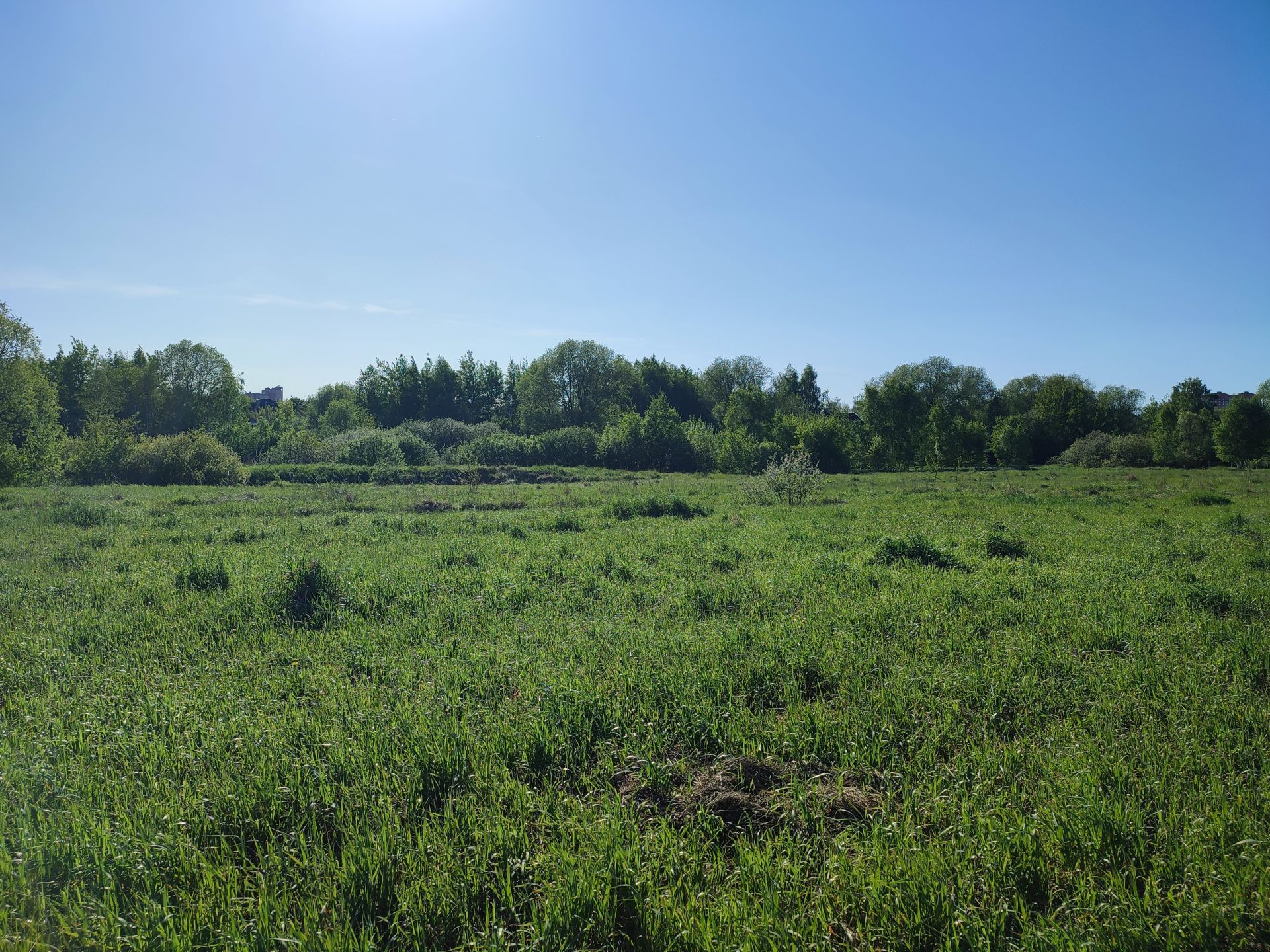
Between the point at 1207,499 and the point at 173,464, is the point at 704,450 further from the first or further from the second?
the point at 173,464

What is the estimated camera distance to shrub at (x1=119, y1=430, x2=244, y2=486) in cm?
3997

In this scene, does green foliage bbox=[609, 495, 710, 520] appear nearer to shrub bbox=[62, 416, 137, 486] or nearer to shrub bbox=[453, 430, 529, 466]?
shrub bbox=[453, 430, 529, 466]

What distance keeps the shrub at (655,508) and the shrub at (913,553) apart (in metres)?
9.23

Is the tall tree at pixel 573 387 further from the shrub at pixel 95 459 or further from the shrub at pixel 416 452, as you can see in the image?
the shrub at pixel 95 459

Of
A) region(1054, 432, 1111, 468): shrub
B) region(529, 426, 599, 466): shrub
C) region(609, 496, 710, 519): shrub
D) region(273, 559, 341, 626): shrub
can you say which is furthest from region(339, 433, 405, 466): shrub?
region(1054, 432, 1111, 468): shrub

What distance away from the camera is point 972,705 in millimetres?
5188

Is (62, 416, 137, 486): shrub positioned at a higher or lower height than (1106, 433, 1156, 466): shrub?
lower

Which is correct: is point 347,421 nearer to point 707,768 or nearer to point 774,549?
point 774,549

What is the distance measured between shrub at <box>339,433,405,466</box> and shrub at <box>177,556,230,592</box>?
45414 millimetres

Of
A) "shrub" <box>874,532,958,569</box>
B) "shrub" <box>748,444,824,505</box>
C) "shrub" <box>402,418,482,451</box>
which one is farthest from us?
"shrub" <box>402,418,482,451</box>

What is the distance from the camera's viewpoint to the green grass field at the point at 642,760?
2.95 meters

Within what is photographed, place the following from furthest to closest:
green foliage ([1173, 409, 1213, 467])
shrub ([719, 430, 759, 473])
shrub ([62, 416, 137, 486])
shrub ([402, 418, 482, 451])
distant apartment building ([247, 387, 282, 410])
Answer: distant apartment building ([247, 387, 282, 410]), shrub ([402, 418, 482, 451]), green foliage ([1173, 409, 1213, 467]), shrub ([719, 430, 759, 473]), shrub ([62, 416, 137, 486])

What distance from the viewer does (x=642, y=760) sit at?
4.29m

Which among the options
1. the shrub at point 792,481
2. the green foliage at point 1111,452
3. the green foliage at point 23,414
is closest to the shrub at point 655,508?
the shrub at point 792,481
